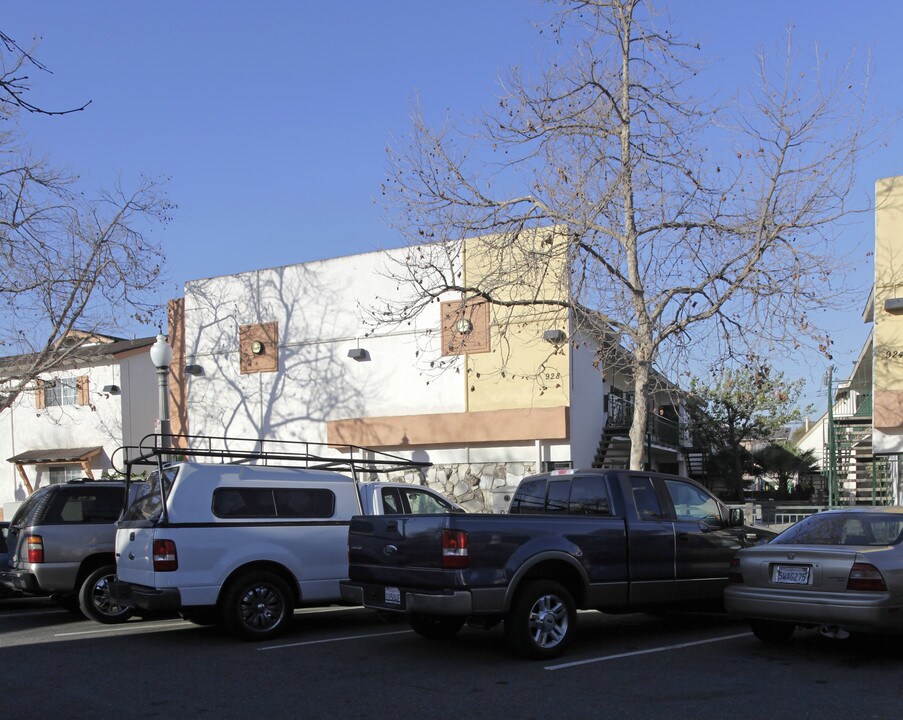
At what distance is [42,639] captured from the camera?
1062 cm

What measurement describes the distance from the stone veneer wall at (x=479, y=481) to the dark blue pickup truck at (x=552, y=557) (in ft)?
33.2

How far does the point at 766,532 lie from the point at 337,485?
5370 millimetres

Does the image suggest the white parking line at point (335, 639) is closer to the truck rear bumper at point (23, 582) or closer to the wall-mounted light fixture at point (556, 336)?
the truck rear bumper at point (23, 582)

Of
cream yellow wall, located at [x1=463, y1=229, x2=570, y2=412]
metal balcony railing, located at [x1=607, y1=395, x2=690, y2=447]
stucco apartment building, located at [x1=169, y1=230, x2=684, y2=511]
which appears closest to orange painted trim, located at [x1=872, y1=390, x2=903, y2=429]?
metal balcony railing, located at [x1=607, y1=395, x2=690, y2=447]

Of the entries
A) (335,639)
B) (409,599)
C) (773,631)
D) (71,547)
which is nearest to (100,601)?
(71,547)

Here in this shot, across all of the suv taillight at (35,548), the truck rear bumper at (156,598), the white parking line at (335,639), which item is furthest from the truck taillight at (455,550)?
the suv taillight at (35,548)

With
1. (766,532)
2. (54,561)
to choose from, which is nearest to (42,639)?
(54,561)

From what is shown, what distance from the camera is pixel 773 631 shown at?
367 inches

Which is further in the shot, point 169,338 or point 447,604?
point 169,338

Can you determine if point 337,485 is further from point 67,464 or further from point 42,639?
point 67,464

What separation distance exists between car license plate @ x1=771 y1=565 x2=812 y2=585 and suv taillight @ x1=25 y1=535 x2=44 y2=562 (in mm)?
8654

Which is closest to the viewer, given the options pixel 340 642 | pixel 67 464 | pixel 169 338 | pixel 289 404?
pixel 340 642

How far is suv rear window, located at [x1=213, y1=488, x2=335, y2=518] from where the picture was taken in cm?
1031

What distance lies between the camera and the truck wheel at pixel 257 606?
10047mm
